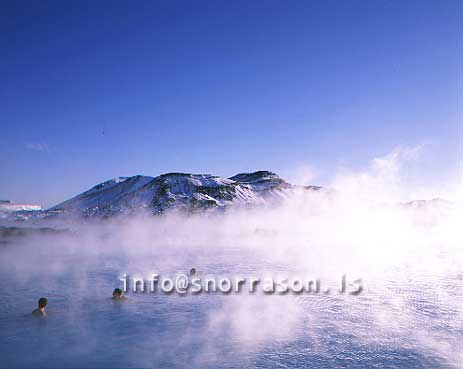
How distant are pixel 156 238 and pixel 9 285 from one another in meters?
19.5

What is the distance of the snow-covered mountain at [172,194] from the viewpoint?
56.6m

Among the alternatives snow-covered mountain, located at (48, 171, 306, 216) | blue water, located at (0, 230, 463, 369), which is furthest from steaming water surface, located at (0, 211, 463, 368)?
snow-covered mountain, located at (48, 171, 306, 216)

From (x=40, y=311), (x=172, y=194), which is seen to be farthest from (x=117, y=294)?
(x=172, y=194)

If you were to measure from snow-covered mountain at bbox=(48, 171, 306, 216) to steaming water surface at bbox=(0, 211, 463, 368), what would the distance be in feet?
140

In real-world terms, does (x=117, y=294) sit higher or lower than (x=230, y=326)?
higher

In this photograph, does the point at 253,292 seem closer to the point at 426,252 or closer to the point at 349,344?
the point at 349,344

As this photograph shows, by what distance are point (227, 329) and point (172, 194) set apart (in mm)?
53580

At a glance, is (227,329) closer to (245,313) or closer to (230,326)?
(230,326)

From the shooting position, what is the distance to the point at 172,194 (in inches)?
2382

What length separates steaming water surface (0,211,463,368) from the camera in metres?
6.40

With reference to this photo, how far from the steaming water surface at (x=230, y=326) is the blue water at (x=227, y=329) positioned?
0.02m

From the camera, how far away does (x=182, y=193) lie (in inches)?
2446

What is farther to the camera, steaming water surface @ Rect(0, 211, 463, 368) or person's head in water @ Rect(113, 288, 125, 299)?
person's head in water @ Rect(113, 288, 125, 299)

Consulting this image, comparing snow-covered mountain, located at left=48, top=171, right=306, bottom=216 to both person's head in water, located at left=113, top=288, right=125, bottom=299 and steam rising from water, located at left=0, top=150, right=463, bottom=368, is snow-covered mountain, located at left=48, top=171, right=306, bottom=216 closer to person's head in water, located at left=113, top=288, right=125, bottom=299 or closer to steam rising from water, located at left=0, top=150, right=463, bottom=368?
steam rising from water, located at left=0, top=150, right=463, bottom=368
